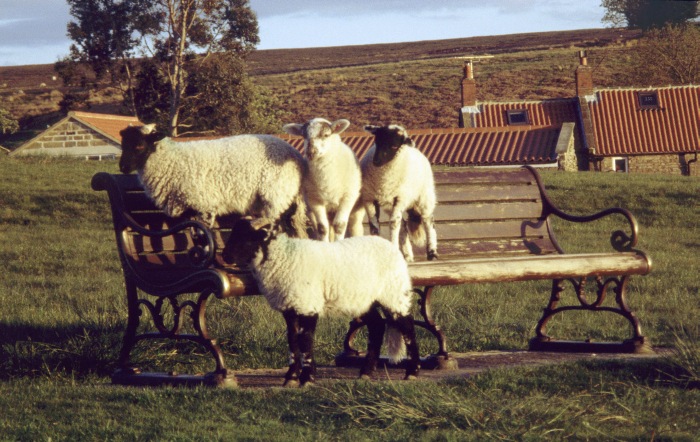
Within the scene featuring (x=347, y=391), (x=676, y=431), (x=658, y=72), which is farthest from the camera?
(x=658, y=72)

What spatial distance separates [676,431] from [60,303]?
682 cm

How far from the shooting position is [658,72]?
182 ft

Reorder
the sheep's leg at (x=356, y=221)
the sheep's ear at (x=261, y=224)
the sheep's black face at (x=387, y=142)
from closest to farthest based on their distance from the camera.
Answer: the sheep's ear at (x=261, y=224) → the sheep's black face at (x=387, y=142) → the sheep's leg at (x=356, y=221)

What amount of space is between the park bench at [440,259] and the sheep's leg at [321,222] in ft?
2.27

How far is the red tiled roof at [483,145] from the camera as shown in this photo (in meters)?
33.4

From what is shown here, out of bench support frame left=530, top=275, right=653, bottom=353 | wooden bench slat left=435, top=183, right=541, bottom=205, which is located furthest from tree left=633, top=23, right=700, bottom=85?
bench support frame left=530, top=275, right=653, bottom=353

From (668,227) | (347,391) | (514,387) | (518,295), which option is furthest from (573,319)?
(668,227)

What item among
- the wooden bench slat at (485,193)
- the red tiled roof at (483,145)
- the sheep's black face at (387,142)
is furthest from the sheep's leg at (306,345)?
the red tiled roof at (483,145)

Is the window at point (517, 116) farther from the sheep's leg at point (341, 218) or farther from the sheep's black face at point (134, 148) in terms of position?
the sheep's black face at point (134, 148)

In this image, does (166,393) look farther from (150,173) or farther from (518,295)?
(518,295)

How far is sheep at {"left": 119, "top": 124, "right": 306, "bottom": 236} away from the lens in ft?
21.2

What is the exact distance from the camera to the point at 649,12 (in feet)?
266

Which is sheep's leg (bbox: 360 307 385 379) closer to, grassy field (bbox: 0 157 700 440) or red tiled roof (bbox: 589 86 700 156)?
grassy field (bbox: 0 157 700 440)

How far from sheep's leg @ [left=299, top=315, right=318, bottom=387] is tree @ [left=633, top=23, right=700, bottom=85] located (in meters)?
51.2
